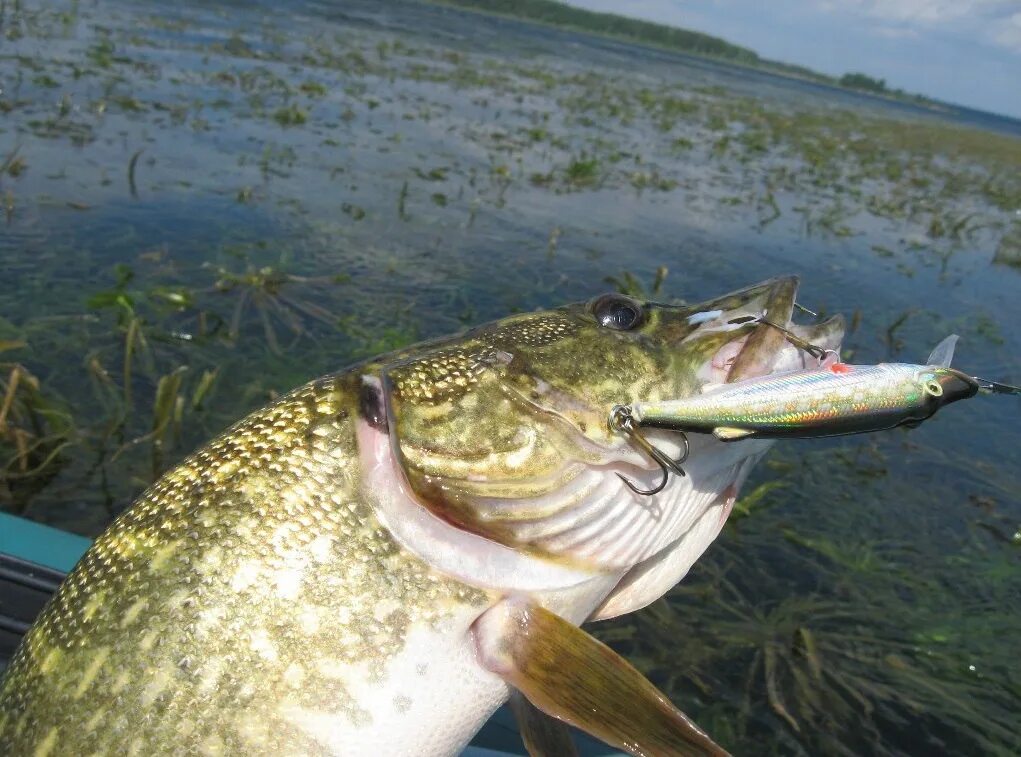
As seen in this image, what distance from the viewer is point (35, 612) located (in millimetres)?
2371

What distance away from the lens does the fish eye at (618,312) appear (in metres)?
1.70

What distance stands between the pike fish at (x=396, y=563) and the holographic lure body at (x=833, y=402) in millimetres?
180

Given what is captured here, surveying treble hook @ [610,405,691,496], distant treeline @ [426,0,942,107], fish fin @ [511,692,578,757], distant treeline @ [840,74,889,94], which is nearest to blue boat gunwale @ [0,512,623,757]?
fish fin @ [511,692,578,757]

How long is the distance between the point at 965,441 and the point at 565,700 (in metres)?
4.67

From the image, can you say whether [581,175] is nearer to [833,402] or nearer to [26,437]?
[26,437]

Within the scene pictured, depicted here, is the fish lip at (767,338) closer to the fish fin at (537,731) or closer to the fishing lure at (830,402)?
the fishing lure at (830,402)

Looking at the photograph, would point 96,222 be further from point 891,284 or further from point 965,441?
point 891,284

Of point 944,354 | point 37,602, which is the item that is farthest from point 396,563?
point 37,602

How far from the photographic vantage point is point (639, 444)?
1.52m

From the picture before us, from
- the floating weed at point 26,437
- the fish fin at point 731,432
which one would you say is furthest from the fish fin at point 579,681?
the floating weed at point 26,437

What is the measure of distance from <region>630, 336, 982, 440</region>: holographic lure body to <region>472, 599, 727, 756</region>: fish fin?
48 centimetres

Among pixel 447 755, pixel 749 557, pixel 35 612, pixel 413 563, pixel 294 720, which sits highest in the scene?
pixel 413 563

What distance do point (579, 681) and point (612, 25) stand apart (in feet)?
273

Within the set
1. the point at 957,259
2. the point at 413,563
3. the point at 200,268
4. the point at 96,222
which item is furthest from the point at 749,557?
the point at 957,259
